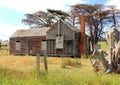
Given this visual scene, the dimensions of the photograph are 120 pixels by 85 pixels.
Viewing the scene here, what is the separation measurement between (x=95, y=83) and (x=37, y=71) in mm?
2529

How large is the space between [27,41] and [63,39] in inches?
240

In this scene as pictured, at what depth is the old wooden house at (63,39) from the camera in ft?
110

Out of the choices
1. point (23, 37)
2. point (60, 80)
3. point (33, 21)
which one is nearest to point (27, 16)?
point (33, 21)

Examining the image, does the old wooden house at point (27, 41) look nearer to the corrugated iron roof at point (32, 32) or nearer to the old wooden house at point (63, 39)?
the corrugated iron roof at point (32, 32)

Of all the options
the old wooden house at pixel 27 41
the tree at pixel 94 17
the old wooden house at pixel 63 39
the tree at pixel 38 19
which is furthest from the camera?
the tree at pixel 38 19

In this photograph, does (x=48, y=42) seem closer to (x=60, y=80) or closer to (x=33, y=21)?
(x=33, y=21)

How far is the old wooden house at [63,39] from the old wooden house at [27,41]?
178cm

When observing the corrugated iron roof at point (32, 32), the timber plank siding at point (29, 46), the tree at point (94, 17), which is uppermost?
the tree at point (94, 17)

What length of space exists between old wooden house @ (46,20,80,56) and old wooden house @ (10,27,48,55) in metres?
1.78

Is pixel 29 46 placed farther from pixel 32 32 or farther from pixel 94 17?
pixel 94 17

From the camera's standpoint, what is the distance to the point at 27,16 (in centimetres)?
5647

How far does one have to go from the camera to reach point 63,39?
111 feet

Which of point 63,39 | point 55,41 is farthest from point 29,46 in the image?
point 63,39

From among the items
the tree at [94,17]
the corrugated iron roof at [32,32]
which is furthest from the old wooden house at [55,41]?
the tree at [94,17]
